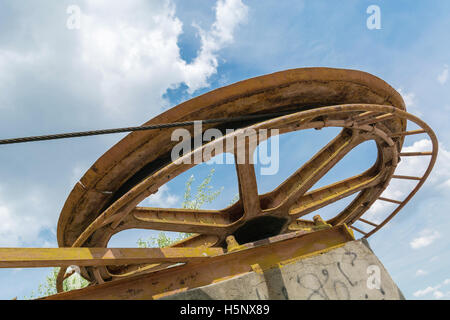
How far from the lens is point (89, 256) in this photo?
169 inches

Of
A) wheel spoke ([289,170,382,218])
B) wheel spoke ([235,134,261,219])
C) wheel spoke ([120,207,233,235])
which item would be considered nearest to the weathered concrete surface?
wheel spoke ([235,134,261,219])

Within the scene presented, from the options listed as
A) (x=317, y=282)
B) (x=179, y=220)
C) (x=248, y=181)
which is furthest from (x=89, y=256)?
(x=248, y=181)

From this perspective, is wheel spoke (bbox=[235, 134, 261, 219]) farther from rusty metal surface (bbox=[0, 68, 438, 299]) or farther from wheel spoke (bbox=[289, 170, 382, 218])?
wheel spoke (bbox=[289, 170, 382, 218])

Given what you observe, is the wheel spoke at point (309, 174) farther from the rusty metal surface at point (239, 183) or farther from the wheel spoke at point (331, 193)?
the wheel spoke at point (331, 193)

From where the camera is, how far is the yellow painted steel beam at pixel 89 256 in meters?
3.70

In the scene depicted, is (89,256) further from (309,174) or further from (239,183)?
(309,174)

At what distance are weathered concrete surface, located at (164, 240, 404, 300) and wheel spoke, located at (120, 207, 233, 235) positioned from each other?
2.59 meters

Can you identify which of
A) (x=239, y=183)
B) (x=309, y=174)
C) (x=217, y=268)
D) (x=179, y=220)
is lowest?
(x=217, y=268)

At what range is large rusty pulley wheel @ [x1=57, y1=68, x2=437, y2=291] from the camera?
5.03m

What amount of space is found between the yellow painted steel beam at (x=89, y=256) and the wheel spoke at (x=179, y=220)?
190 cm

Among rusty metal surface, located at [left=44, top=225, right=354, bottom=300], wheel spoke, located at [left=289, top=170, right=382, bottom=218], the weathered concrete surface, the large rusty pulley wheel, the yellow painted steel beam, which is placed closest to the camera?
the yellow painted steel beam

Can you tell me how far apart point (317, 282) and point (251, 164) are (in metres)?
2.66

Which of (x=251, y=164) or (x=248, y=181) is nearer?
(x=251, y=164)
